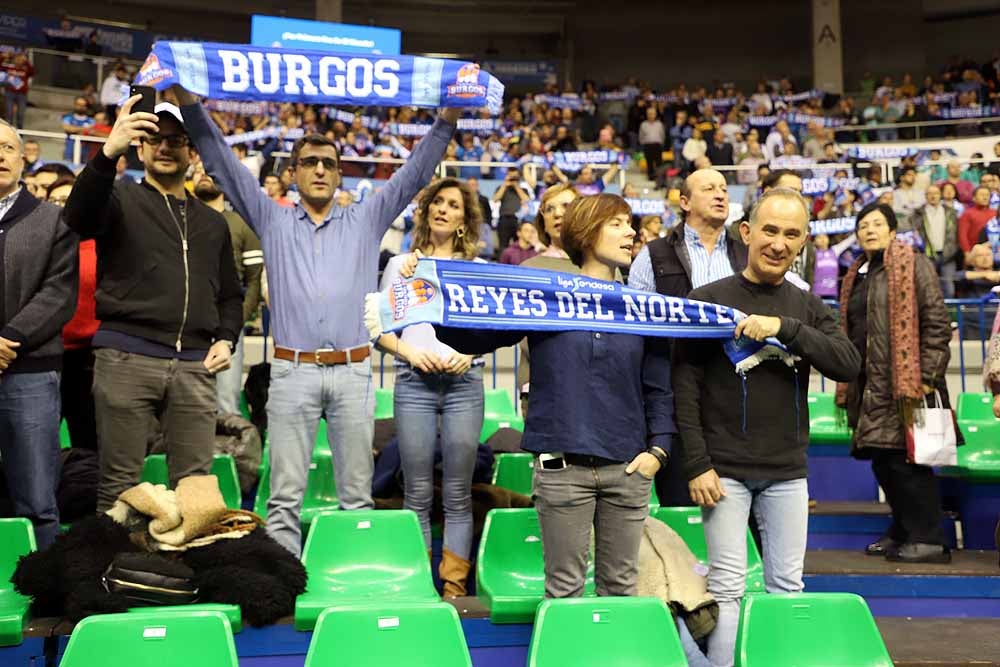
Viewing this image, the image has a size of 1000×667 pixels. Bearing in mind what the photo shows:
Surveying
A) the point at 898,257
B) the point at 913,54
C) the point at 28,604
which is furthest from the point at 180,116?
the point at 913,54

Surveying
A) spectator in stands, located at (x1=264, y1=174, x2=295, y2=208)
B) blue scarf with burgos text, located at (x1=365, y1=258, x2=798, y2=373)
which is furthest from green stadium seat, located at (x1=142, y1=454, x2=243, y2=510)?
spectator in stands, located at (x1=264, y1=174, x2=295, y2=208)

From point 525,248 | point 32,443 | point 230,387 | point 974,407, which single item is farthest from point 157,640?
point 525,248

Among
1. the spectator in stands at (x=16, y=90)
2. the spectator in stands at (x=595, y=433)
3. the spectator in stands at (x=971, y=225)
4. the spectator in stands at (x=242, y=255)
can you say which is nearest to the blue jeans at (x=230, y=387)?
the spectator in stands at (x=242, y=255)

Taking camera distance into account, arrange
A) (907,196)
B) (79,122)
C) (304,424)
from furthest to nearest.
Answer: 1. (79,122)
2. (907,196)
3. (304,424)

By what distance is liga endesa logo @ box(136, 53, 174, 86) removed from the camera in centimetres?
377

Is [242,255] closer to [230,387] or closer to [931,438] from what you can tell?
[230,387]

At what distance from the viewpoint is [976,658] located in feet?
11.5

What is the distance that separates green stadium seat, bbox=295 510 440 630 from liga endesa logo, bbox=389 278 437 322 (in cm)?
103

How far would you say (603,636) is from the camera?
9.58ft

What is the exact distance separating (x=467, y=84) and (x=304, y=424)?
1463 mm

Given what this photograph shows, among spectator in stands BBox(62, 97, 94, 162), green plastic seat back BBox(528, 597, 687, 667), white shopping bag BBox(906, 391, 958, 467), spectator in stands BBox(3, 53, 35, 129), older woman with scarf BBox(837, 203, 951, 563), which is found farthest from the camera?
spectator in stands BBox(3, 53, 35, 129)

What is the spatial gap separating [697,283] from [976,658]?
1.62 m

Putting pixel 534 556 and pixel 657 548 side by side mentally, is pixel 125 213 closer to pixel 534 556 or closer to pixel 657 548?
pixel 534 556

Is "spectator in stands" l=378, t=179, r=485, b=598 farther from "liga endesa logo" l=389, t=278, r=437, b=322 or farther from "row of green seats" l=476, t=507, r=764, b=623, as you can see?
"liga endesa logo" l=389, t=278, r=437, b=322
